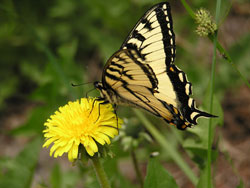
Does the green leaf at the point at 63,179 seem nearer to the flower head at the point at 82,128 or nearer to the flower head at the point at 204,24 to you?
the flower head at the point at 82,128

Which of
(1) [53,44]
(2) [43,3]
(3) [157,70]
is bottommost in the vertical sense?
(3) [157,70]

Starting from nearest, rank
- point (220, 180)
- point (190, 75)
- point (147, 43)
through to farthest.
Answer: point (147, 43)
point (220, 180)
point (190, 75)

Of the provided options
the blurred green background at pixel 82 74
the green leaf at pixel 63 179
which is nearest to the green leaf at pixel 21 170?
the blurred green background at pixel 82 74

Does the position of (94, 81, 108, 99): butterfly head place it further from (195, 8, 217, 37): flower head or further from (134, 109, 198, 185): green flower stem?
(134, 109, 198, 185): green flower stem

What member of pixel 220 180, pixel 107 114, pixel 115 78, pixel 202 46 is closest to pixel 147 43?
pixel 115 78

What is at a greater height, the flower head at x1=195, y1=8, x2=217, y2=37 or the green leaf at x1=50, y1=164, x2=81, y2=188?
the flower head at x1=195, y1=8, x2=217, y2=37

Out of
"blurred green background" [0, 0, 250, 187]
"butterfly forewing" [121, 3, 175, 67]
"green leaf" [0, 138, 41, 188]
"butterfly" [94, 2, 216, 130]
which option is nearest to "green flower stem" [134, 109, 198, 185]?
"blurred green background" [0, 0, 250, 187]

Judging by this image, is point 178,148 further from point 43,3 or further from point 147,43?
point 43,3
